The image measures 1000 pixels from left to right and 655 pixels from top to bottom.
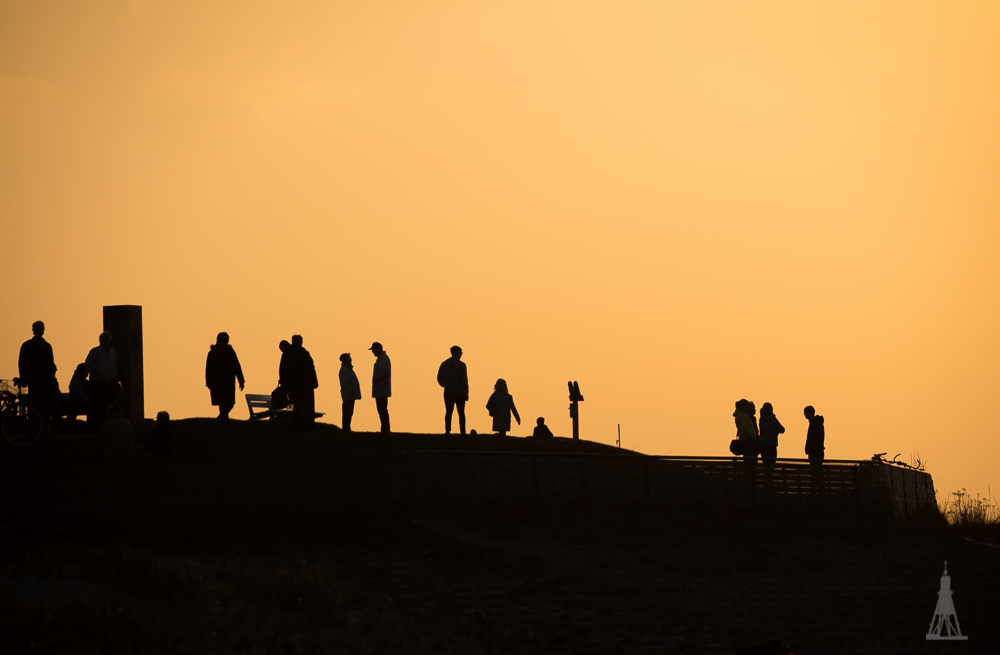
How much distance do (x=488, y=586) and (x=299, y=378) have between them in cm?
865

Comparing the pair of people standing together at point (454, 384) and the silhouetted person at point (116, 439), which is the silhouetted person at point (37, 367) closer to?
the silhouetted person at point (116, 439)

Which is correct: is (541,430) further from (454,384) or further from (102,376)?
(102,376)

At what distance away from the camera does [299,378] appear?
71.7ft

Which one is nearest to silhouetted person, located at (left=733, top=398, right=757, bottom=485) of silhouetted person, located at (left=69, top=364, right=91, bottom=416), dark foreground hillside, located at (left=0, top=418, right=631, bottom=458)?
dark foreground hillside, located at (left=0, top=418, right=631, bottom=458)

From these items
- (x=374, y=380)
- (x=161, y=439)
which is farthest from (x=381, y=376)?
(x=161, y=439)

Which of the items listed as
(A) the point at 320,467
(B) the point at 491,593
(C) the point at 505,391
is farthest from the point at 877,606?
(C) the point at 505,391

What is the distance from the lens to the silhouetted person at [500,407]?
25.7m

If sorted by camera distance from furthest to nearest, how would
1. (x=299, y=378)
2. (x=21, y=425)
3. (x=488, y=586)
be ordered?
(x=299, y=378) → (x=21, y=425) → (x=488, y=586)

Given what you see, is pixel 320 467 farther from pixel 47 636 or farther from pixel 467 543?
pixel 47 636

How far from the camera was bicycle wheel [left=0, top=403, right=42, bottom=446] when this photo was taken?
18688 mm

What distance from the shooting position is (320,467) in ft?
58.5

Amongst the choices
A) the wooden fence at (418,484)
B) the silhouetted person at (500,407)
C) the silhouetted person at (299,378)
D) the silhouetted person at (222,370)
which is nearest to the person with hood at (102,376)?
the silhouetted person at (222,370)

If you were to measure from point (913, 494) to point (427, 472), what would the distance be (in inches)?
449

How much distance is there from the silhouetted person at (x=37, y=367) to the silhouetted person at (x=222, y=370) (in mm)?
2585
